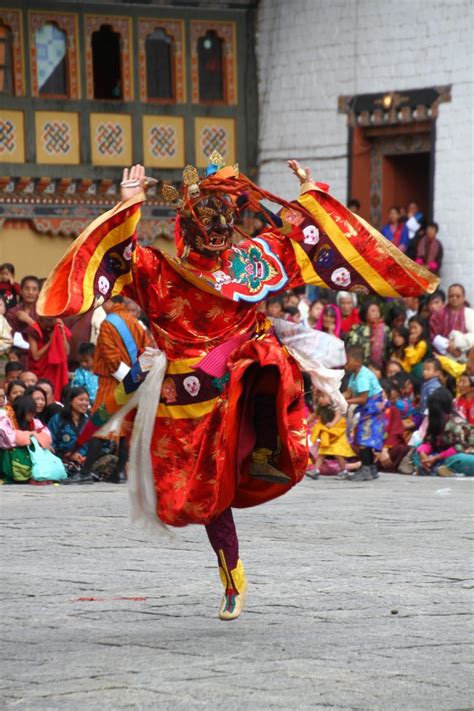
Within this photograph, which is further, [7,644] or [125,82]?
[125,82]

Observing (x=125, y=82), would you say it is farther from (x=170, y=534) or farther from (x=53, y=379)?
(x=170, y=534)

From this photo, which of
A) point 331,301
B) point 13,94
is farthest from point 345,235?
point 13,94

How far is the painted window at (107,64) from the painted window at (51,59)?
0.43 meters

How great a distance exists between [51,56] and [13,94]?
2.11 feet

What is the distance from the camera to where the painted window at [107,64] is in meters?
19.3

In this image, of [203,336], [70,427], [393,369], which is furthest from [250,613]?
[393,369]

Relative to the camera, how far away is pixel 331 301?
16281mm

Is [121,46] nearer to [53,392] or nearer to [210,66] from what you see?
[210,66]

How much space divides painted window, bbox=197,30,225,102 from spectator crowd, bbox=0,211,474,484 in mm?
5551

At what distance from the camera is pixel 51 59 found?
1895 cm

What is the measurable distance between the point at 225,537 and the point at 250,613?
38 centimetres

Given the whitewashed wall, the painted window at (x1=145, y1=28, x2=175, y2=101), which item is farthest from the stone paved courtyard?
the painted window at (x1=145, y1=28, x2=175, y2=101)

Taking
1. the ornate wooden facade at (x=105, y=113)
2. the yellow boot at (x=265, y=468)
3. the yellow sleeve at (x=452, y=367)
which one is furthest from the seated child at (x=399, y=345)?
the yellow boot at (x=265, y=468)

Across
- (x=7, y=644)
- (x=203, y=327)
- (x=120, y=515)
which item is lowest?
(x=120, y=515)
